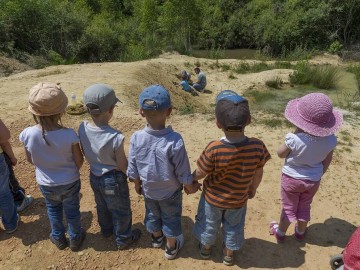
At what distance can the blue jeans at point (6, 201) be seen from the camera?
2555 mm

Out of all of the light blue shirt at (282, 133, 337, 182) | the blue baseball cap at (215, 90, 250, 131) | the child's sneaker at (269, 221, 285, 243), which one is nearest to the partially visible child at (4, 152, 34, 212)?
the blue baseball cap at (215, 90, 250, 131)

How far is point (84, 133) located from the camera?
2244mm

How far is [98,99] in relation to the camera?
2.07 metres

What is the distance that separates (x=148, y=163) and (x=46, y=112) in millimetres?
771

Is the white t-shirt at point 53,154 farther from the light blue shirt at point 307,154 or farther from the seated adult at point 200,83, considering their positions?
the seated adult at point 200,83

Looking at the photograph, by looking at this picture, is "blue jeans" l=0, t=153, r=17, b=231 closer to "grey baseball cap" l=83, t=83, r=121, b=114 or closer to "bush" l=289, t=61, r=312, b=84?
"grey baseball cap" l=83, t=83, r=121, b=114

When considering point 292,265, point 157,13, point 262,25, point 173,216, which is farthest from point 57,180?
point 262,25

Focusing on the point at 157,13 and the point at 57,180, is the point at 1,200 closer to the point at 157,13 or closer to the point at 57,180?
the point at 57,180

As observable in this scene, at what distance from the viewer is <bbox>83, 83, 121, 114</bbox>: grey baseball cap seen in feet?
6.80

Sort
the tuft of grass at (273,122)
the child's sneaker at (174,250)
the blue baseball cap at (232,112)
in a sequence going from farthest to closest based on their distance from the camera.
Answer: the tuft of grass at (273,122)
the child's sneaker at (174,250)
the blue baseball cap at (232,112)

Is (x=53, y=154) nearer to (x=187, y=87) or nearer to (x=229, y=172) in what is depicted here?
(x=229, y=172)

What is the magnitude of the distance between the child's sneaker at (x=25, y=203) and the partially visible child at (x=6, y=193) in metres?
0.27

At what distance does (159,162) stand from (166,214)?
1.65 ft

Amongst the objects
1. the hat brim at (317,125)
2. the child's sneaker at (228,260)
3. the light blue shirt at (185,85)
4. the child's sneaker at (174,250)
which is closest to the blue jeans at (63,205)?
the child's sneaker at (174,250)
